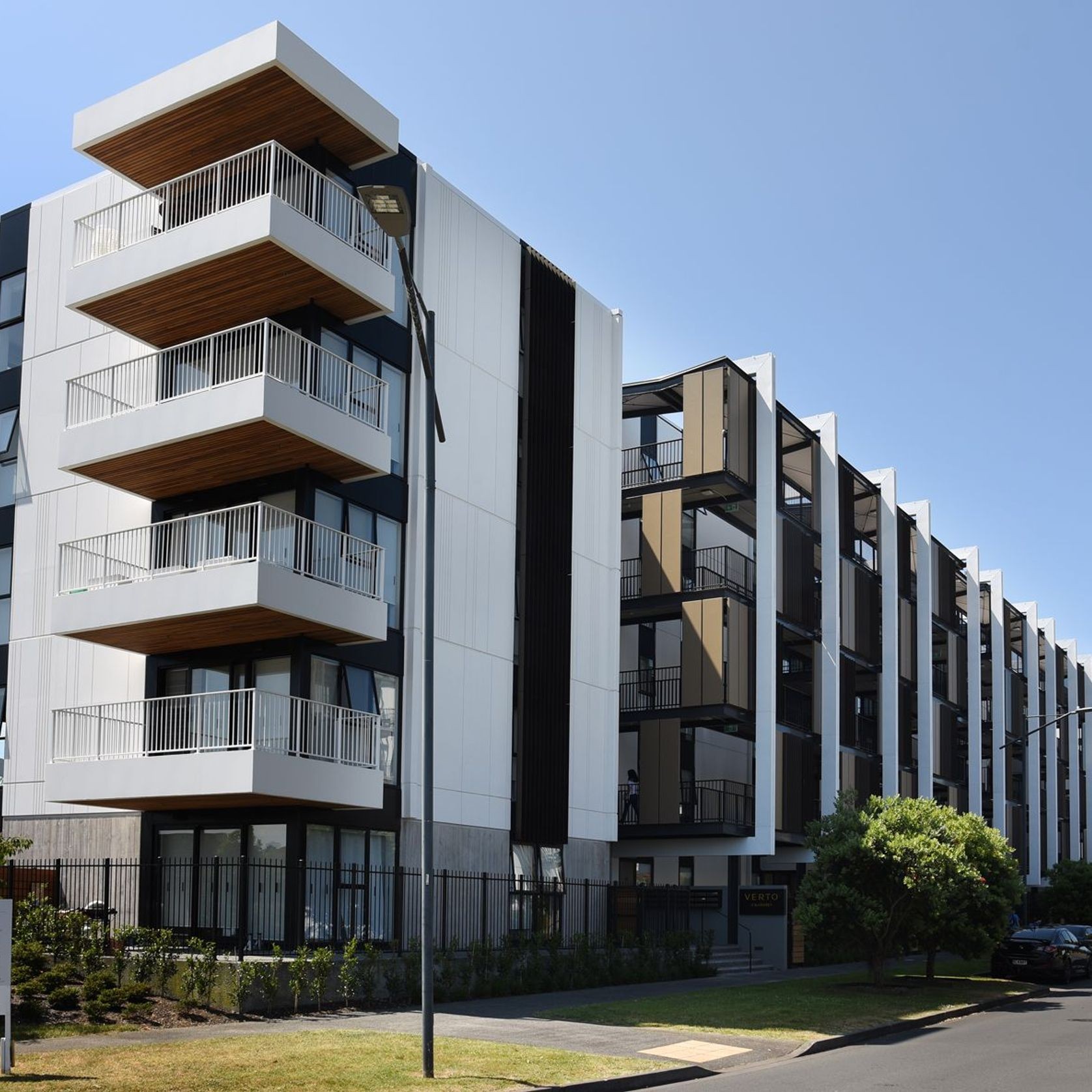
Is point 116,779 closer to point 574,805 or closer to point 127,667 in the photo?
point 127,667

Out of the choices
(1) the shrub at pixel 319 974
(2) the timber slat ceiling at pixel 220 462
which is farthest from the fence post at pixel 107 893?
(2) the timber slat ceiling at pixel 220 462

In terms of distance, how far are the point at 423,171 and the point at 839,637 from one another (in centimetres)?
2386

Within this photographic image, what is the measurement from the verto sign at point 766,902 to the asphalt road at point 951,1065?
12.9 meters

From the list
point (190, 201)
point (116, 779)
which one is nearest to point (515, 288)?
point (190, 201)

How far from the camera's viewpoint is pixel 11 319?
113 ft

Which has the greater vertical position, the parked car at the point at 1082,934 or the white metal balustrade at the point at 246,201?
the white metal balustrade at the point at 246,201

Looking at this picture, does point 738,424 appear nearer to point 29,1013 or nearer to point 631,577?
point 631,577

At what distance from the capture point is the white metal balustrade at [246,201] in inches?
1077

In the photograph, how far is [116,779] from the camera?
2633cm

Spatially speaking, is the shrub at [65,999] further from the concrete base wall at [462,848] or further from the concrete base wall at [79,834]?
the concrete base wall at [462,848]

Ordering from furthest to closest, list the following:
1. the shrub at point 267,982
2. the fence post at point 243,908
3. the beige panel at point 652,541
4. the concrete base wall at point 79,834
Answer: the beige panel at point 652,541, the concrete base wall at point 79,834, the fence post at point 243,908, the shrub at point 267,982

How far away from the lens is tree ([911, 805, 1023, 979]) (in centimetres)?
2875

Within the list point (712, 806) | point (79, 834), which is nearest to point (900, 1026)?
point (79, 834)

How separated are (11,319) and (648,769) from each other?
20842 millimetres
